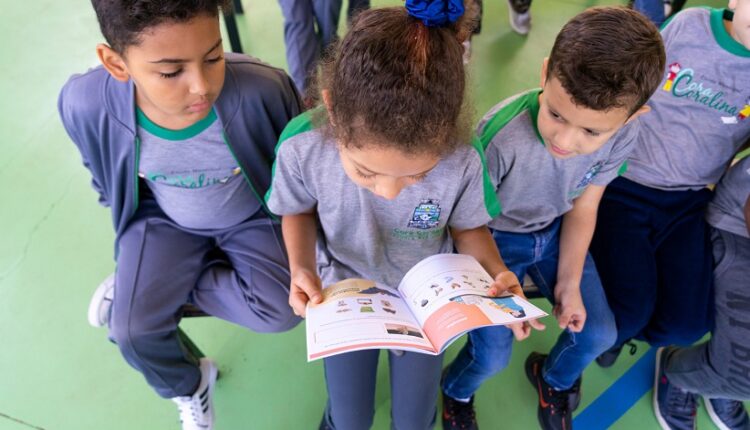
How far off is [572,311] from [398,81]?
2.51 ft

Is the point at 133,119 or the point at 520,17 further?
the point at 520,17

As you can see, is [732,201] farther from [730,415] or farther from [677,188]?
[730,415]

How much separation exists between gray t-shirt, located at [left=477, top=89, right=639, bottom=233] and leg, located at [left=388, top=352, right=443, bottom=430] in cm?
42

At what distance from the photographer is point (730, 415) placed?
56.5 inches

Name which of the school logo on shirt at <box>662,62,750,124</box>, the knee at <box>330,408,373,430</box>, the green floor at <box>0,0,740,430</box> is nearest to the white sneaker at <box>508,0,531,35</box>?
the green floor at <box>0,0,740,430</box>

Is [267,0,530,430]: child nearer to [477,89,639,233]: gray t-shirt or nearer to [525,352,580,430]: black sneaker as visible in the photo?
[477,89,639,233]: gray t-shirt

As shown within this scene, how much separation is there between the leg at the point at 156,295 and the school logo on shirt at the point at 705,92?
131cm

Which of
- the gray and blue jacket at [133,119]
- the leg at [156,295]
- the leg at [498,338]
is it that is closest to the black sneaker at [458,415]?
the leg at [498,338]

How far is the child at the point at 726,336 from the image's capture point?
1.19 meters

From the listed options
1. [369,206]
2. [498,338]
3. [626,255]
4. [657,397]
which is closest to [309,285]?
[369,206]

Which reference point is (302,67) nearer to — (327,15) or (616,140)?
(327,15)

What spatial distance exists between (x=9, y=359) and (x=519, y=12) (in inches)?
110

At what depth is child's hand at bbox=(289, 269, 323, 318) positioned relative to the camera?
38.5 inches

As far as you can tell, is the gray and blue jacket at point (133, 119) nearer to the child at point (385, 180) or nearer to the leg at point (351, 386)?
the child at point (385, 180)
